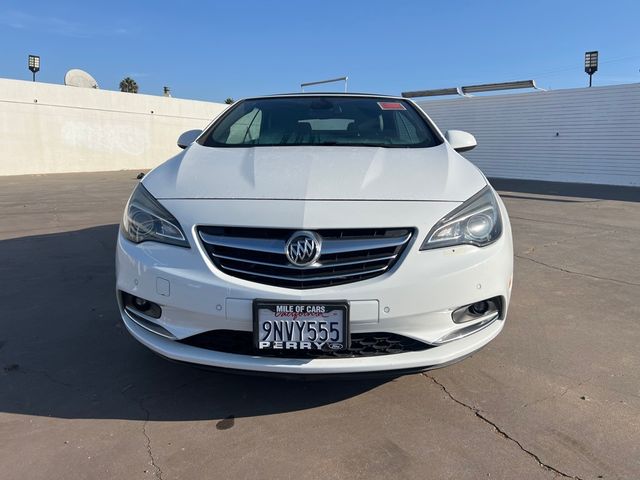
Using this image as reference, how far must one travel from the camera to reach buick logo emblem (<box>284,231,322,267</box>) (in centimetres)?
204

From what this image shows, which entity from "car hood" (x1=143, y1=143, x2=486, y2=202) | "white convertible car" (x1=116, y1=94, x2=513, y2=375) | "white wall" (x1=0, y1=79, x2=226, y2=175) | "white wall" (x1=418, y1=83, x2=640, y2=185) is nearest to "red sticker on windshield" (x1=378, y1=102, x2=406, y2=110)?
"car hood" (x1=143, y1=143, x2=486, y2=202)

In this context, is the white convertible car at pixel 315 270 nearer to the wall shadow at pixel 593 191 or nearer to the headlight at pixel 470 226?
the headlight at pixel 470 226

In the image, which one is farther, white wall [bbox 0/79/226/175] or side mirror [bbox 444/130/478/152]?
white wall [bbox 0/79/226/175]

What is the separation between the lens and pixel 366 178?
2.43 m

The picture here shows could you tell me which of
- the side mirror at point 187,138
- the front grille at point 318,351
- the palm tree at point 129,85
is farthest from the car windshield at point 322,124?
the palm tree at point 129,85

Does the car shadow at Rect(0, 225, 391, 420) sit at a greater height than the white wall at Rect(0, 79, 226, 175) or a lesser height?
lesser

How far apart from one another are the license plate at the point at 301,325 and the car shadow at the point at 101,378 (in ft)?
0.67

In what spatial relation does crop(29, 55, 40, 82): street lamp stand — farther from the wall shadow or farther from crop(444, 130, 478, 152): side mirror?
crop(444, 130, 478, 152): side mirror

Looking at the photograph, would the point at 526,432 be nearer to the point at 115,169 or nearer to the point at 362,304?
the point at 362,304

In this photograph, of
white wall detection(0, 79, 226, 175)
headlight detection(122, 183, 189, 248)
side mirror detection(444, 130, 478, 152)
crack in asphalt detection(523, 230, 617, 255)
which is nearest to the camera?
headlight detection(122, 183, 189, 248)

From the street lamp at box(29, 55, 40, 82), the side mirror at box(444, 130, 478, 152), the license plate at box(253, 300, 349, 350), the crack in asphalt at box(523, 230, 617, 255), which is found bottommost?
the crack in asphalt at box(523, 230, 617, 255)

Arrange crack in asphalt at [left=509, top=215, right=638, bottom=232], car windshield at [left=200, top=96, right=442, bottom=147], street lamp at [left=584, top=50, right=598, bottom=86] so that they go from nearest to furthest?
car windshield at [left=200, top=96, right=442, bottom=147]
crack in asphalt at [left=509, top=215, right=638, bottom=232]
street lamp at [left=584, top=50, right=598, bottom=86]

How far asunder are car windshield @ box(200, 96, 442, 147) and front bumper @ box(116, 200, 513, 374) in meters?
→ 1.13

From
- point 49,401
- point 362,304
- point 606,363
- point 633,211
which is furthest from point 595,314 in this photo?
point 633,211
